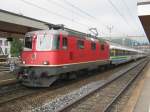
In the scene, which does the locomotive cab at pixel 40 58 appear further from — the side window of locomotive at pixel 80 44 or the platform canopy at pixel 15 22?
the side window of locomotive at pixel 80 44

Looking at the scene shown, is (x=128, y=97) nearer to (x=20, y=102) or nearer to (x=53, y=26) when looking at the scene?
(x=20, y=102)

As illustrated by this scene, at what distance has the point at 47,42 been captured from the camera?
542 inches

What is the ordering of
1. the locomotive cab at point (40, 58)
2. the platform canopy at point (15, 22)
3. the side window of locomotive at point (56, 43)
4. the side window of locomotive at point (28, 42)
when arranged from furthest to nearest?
1. the platform canopy at point (15, 22)
2. the side window of locomotive at point (28, 42)
3. the side window of locomotive at point (56, 43)
4. the locomotive cab at point (40, 58)

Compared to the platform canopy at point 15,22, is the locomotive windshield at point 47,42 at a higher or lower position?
lower

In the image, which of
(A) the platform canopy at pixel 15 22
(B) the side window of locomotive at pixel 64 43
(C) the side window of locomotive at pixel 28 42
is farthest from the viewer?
(A) the platform canopy at pixel 15 22

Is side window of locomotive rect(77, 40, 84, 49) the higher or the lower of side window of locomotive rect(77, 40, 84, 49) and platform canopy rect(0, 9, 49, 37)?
the lower

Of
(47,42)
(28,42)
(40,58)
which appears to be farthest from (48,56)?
(28,42)

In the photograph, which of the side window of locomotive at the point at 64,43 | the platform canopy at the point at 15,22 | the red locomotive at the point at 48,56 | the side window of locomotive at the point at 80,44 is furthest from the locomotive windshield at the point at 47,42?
the side window of locomotive at the point at 80,44

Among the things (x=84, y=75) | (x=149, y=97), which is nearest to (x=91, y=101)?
(x=149, y=97)

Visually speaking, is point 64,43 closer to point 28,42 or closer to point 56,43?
point 56,43

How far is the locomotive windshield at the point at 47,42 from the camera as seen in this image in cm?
1360

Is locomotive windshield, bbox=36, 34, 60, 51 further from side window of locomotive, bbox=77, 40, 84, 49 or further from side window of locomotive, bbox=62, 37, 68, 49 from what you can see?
side window of locomotive, bbox=77, 40, 84, 49

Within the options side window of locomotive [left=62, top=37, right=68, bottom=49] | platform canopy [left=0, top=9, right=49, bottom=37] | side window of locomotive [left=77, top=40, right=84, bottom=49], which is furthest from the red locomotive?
platform canopy [left=0, top=9, right=49, bottom=37]

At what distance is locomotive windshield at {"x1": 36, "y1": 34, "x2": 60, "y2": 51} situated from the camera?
13597mm
